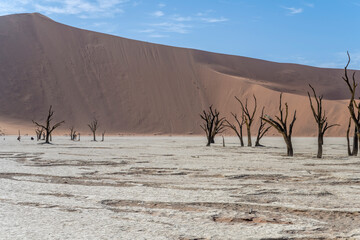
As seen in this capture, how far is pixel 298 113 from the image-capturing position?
2317 inches

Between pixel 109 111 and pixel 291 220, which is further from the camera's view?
pixel 109 111

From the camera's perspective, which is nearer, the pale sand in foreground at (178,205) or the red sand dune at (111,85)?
the pale sand in foreground at (178,205)

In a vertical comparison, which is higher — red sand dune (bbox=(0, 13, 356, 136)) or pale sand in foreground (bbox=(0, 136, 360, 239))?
red sand dune (bbox=(0, 13, 356, 136))

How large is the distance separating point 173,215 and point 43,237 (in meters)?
1.44

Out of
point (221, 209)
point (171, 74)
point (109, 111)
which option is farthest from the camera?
point (171, 74)

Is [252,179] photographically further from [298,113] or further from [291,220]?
[298,113]

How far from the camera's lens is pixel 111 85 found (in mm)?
61375

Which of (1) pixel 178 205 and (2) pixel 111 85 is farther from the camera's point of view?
(2) pixel 111 85

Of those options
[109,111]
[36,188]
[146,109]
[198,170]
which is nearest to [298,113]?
[146,109]

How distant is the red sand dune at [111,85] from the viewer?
55594 millimetres

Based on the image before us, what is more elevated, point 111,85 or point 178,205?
point 111,85

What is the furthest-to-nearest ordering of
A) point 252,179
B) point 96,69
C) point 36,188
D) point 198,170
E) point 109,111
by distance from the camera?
1. point 96,69
2. point 109,111
3. point 198,170
4. point 252,179
5. point 36,188

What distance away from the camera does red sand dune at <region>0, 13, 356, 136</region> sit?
5559 cm

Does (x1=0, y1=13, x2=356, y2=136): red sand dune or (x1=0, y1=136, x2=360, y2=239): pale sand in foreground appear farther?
(x1=0, y1=13, x2=356, y2=136): red sand dune
